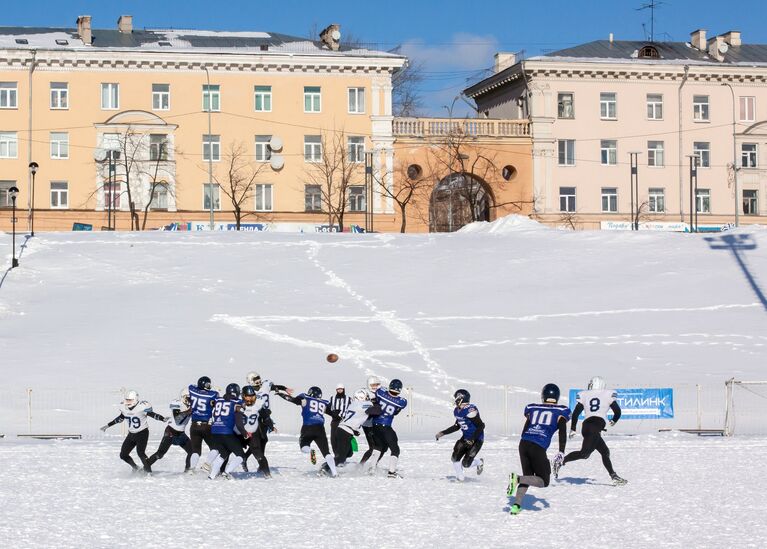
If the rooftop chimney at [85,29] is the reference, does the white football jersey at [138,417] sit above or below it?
below

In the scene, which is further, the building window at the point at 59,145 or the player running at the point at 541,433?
the building window at the point at 59,145

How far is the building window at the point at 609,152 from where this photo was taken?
7488 centimetres

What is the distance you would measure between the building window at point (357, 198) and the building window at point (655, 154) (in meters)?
18.4

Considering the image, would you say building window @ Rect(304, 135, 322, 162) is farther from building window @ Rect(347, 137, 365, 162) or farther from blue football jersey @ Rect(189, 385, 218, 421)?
blue football jersey @ Rect(189, 385, 218, 421)

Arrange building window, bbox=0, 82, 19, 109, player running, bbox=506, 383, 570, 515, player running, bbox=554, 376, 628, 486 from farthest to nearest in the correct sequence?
building window, bbox=0, 82, 19, 109 → player running, bbox=554, 376, 628, 486 → player running, bbox=506, 383, 570, 515

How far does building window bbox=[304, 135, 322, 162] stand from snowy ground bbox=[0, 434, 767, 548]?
49873 millimetres

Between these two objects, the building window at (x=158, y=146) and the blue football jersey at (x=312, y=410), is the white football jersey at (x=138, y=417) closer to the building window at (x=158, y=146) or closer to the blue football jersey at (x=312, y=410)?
the blue football jersey at (x=312, y=410)

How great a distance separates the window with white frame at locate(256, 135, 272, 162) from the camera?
233ft

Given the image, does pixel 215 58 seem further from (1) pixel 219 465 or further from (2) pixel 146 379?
(1) pixel 219 465

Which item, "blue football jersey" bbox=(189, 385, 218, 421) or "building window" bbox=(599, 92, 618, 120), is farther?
"building window" bbox=(599, 92, 618, 120)

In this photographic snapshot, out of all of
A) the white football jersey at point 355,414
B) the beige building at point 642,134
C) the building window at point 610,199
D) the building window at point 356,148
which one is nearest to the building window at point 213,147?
the building window at point 356,148

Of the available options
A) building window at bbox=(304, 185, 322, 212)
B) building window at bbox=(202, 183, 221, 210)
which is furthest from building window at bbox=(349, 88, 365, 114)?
building window at bbox=(202, 183, 221, 210)

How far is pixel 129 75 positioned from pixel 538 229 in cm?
2742

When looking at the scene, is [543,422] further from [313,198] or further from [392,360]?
[313,198]
